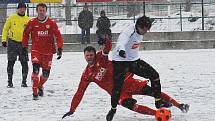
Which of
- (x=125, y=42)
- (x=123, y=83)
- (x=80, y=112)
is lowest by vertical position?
(x=80, y=112)

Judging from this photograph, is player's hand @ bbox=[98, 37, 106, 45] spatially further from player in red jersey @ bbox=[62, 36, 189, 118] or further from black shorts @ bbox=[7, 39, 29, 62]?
black shorts @ bbox=[7, 39, 29, 62]

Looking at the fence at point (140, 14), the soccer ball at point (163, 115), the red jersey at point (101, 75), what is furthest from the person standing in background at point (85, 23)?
the soccer ball at point (163, 115)

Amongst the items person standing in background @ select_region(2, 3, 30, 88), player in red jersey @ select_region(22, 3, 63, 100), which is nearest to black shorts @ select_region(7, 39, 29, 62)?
person standing in background @ select_region(2, 3, 30, 88)

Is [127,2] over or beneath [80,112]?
over

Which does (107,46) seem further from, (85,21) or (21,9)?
(85,21)

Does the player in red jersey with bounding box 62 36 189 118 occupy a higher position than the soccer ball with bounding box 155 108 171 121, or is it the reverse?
the player in red jersey with bounding box 62 36 189 118

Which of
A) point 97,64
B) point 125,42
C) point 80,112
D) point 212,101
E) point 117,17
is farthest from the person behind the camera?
point 117,17

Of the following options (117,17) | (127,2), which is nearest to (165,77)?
(127,2)

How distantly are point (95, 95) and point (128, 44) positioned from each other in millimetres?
2781

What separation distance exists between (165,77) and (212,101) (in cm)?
346

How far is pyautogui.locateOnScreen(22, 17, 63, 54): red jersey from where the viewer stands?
9906mm

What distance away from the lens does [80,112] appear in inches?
327

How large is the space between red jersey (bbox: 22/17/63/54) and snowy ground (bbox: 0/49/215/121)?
0.92 m

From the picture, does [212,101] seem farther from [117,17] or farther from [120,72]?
[117,17]
